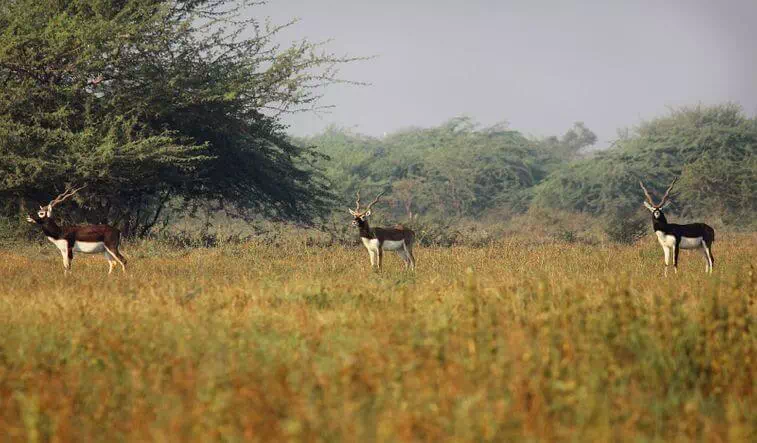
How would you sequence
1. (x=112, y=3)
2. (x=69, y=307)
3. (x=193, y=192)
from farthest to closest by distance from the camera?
(x=193, y=192), (x=112, y=3), (x=69, y=307)

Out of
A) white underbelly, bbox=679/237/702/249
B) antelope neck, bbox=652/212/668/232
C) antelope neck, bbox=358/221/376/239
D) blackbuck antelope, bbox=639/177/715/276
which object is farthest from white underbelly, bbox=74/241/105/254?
white underbelly, bbox=679/237/702/249

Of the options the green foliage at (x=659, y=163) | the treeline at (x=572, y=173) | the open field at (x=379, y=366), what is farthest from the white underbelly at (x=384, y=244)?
the green foliage at (x=659, y=163)

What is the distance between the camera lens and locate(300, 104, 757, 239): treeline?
128 feet

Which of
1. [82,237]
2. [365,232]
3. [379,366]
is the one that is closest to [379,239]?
[365,232]

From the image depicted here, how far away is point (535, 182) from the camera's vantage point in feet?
178

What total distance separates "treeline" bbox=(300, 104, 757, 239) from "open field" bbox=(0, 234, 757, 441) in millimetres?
30881

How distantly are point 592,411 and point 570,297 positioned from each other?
3000 mm

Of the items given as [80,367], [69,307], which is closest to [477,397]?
[80,367]

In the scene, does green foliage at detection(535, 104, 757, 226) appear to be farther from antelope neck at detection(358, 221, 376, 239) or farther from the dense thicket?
antelope neck at detection(358, 221, 376, 239)

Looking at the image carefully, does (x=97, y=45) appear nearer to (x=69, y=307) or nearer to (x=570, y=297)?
(x=69, y=307)

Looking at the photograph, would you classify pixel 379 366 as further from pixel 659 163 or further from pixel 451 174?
pixel 451 174

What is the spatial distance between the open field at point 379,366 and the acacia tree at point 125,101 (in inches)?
A: 394

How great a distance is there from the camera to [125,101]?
20.1 meters

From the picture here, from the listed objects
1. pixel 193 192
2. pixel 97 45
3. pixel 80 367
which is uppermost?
pixel 97 45
